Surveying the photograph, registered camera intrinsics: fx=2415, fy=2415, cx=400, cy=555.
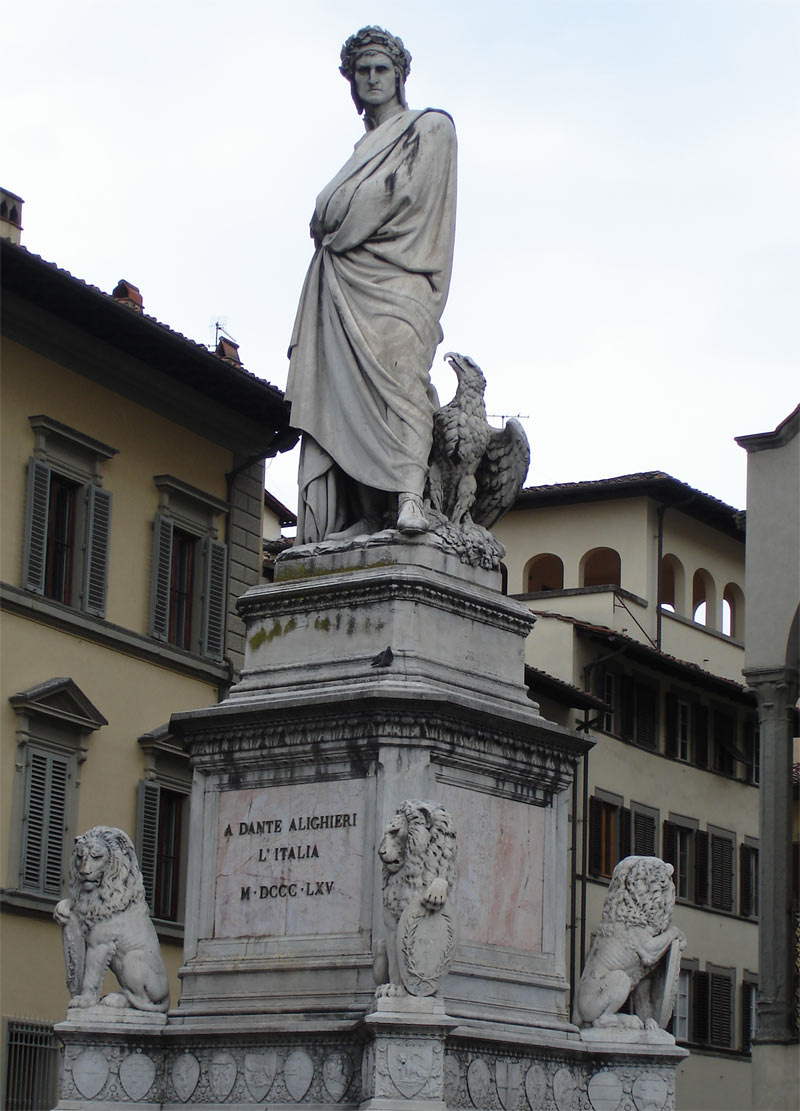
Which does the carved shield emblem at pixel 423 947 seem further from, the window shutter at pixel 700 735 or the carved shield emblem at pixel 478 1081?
the window shutter at pixel 700 735

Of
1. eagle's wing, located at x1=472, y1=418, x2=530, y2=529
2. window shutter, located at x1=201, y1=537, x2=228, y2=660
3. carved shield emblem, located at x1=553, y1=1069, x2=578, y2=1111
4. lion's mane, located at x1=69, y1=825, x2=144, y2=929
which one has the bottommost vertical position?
carved shield emblem, located at x1=553, y1=1069, x2=578, y2=1111

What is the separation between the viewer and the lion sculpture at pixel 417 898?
1185 centimetres

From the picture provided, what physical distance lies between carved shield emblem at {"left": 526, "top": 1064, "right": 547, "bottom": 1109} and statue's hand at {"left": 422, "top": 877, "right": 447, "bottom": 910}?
1.59 m

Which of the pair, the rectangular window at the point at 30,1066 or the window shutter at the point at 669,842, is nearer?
the rectangular window at the point at 30,1066

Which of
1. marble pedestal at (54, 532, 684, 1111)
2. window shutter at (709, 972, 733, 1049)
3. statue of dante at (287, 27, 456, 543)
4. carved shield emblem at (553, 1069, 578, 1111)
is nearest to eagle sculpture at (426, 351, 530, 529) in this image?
statue of dante at (287, 27, 456, 543)

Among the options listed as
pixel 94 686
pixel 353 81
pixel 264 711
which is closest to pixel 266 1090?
pixel 264 711

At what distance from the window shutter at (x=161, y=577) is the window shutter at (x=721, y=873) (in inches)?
722

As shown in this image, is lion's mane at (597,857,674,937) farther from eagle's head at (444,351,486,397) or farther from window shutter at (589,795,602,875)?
window shutter at (589,795,602,875)

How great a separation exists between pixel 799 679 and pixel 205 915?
14515 mm

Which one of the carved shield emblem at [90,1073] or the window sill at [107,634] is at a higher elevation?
the window sill at [107,634]

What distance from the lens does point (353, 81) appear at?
14914mm

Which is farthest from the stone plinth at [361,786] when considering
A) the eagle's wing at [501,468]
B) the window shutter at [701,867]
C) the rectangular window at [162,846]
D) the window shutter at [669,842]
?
the window shutter at [701,867]

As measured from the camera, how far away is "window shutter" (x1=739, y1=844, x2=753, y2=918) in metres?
46.9

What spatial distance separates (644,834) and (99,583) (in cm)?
1706
